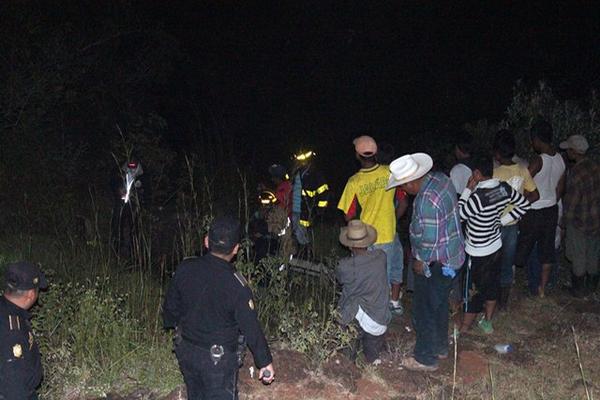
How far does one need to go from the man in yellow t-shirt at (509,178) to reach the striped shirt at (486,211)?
0.25 metres

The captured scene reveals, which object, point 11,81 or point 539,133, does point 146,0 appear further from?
point 539,133

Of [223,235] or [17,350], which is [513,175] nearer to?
[223,235]

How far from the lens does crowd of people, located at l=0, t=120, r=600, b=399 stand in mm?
4461

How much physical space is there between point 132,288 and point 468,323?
10.2 feet

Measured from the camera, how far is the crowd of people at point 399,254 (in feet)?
14.6

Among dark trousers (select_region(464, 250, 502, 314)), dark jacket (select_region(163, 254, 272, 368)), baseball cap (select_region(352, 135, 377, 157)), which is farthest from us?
dark trousers (select_region(464, 250, 502, 314))

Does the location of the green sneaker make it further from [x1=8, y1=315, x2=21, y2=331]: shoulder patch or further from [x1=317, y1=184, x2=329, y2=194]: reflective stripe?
[x1=8, y1=315, x2=21, y2=331]: shoulder patch

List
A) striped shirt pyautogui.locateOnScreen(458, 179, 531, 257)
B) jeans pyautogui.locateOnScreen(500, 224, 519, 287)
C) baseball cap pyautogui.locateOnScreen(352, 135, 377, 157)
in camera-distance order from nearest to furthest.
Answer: striped shirt pyautogui.locateOnScreen(458, 179, 531, 257), baseball cap pyautogui.locateOnScreen(352, 135, 377, 157), jeans pyautogui.locateOnScreen(500, 224, 519, 287)

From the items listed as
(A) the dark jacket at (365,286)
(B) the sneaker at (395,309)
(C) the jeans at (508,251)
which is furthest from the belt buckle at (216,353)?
(C) the jeans at (508,251)

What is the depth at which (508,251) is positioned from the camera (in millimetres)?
7207

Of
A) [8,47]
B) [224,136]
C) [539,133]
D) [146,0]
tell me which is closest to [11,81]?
[8,47]

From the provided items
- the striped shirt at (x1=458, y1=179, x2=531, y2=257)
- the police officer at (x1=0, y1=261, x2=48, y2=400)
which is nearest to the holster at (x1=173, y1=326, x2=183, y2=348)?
the police officer at (x1=0, y1=261, x2=48, y2=400)

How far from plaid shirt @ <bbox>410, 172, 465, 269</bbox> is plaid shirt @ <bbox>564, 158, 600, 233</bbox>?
245cm

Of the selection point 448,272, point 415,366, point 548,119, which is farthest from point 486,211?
point 548,119
